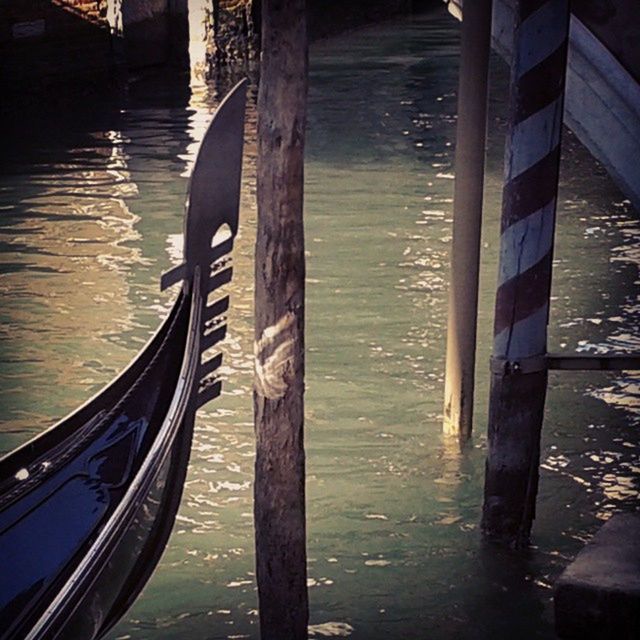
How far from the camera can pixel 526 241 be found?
11.4 ft

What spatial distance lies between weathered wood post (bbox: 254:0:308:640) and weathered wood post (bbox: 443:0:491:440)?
4.61ft

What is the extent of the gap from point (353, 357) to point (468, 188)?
1422 mm

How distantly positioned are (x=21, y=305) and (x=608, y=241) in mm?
2677

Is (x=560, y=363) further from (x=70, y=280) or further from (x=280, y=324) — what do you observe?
(x=70, y=280)

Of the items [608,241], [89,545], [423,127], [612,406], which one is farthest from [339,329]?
[423,127]

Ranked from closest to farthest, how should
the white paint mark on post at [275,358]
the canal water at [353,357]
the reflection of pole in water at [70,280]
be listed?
the white paint mark on post at [275,358], the canal water at [353,357], the reflection of pole in water at [70,280]

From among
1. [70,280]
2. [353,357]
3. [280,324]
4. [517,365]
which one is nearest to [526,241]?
[517,365]

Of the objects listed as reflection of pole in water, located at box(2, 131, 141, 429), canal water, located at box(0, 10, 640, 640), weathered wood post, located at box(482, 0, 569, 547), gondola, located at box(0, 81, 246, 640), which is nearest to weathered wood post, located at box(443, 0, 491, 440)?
canal water, located at box(0, 10, 640, 640)

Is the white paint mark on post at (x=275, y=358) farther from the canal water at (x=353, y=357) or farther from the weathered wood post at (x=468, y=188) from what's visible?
the weathered wood post at (x=468, y=188)

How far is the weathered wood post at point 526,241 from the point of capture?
11.2ft

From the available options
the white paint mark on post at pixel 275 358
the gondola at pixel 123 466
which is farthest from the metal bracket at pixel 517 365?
the white paint mark on post at pixel 275 358

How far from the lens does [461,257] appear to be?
438 cm

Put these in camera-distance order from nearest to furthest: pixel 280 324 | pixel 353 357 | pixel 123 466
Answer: pixel 280 324
pixel 123 466
pixel 353 357

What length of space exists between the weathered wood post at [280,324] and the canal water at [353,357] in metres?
0.45
